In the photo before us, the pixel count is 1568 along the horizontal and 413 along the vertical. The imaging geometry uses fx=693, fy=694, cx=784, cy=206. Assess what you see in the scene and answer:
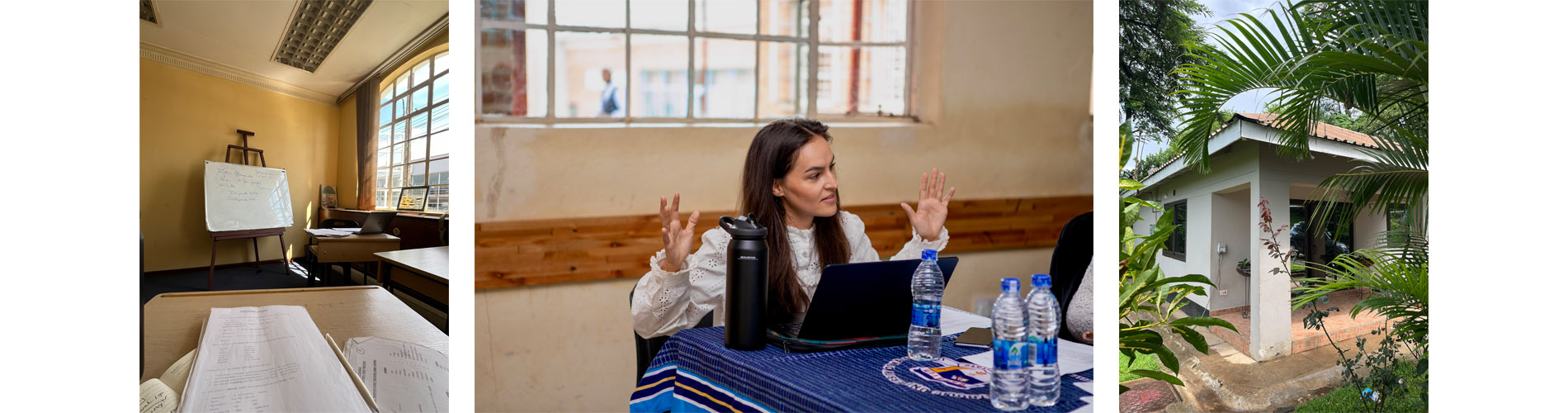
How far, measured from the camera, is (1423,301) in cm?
116

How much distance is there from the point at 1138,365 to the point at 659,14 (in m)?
1.61

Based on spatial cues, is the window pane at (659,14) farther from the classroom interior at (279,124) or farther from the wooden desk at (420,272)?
the wooden desk at (420,272)

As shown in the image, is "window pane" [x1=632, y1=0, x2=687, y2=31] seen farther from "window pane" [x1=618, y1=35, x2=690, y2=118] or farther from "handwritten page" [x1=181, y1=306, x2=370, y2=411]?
"handwritten page" [x1=181, y1=306, x2=370, y2=411]

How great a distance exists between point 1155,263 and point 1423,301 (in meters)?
0.48

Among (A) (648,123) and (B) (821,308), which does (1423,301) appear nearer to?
(B) (821,308)

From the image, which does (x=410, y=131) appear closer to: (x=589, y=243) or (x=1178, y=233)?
(x=589, y=243)

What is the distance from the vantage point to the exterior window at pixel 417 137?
1.52 meters

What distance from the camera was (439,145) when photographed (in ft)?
5.33

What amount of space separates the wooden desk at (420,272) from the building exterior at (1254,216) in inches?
66.2

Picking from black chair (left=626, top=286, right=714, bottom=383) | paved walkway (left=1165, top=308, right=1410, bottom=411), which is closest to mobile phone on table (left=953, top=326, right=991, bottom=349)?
paved walkway (left=1165, top=308, right=1410, bottom=411)

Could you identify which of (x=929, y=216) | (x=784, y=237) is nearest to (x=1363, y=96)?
(x=929, y=216)

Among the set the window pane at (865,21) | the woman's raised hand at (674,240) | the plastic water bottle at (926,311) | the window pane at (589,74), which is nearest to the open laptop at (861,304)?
the plastic water bottle at (926,311)

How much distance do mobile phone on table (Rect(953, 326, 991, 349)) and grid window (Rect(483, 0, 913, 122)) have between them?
3.77ft
